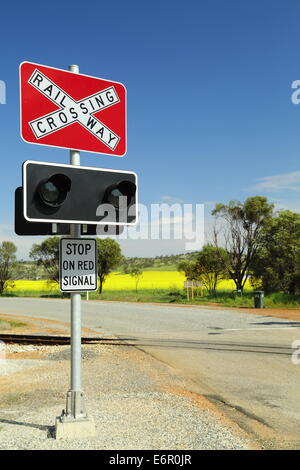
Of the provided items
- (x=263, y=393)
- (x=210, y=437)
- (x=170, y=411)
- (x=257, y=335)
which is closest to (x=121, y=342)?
(x=257, y=335)

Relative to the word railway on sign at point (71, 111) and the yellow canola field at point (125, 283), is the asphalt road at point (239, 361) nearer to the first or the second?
the word railway on sign at point (71, 111)

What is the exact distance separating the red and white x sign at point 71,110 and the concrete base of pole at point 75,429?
2858mm

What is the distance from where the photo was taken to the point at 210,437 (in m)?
5.10

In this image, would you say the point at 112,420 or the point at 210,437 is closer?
the point at 210,437

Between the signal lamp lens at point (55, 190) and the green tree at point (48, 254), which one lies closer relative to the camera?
the signal lamp lens at point (55, 190)

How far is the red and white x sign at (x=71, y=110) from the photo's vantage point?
497cm

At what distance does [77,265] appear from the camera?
511 cm

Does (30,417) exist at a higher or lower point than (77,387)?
lower

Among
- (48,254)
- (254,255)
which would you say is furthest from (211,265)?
(48,254)

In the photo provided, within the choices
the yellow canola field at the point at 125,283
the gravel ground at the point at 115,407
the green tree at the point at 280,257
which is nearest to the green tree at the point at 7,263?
the yellow canola field at the point at 125,283

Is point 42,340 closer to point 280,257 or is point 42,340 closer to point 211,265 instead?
point 280,257
